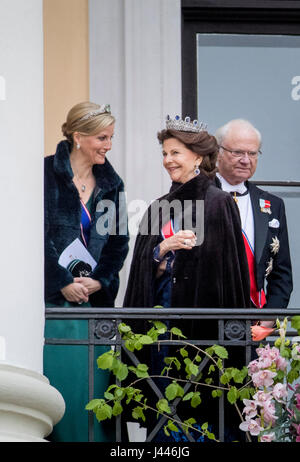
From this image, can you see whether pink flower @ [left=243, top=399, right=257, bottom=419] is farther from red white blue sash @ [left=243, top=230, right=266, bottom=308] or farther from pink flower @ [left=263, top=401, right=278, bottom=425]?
red white blue sash @ [left=243, top=230, right=266, bottom=308]

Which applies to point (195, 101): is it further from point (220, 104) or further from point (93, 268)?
point (93, 268)

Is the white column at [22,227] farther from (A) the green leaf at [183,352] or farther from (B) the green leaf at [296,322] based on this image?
(B) the green leaf at [296,322]

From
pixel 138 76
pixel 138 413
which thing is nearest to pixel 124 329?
pixel 138 413

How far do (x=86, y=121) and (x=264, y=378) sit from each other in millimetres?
1873

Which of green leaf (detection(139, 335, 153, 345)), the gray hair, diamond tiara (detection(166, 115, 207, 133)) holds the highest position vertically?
the gray hair

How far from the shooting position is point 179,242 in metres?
10.1

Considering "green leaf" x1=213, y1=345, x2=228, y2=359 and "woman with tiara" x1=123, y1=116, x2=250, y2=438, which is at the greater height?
"woman with tiara" x1=123, y1=116, x2=250, y2=438

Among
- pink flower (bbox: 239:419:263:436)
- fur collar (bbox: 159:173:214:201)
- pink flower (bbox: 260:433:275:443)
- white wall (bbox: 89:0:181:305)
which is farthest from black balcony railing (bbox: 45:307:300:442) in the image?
white wall (bbox: 89:0:181:305)

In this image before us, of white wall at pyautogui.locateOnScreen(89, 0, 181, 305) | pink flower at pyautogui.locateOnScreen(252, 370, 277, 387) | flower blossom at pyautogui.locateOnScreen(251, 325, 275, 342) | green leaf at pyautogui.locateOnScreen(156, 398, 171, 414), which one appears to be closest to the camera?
Result: pink flower at pyautogui.locateOnScreen(252, 370, 277, 387)

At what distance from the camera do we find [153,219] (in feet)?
34.0

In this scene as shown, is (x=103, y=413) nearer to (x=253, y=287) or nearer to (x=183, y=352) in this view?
(x=183, y=352)

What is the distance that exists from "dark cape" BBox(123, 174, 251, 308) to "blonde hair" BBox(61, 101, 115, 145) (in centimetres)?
51

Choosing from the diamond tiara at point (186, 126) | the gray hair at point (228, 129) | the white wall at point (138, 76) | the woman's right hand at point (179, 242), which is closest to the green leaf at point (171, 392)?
the woman's right hand at point (179, 242)

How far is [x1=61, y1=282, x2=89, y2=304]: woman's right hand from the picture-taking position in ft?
33.5
